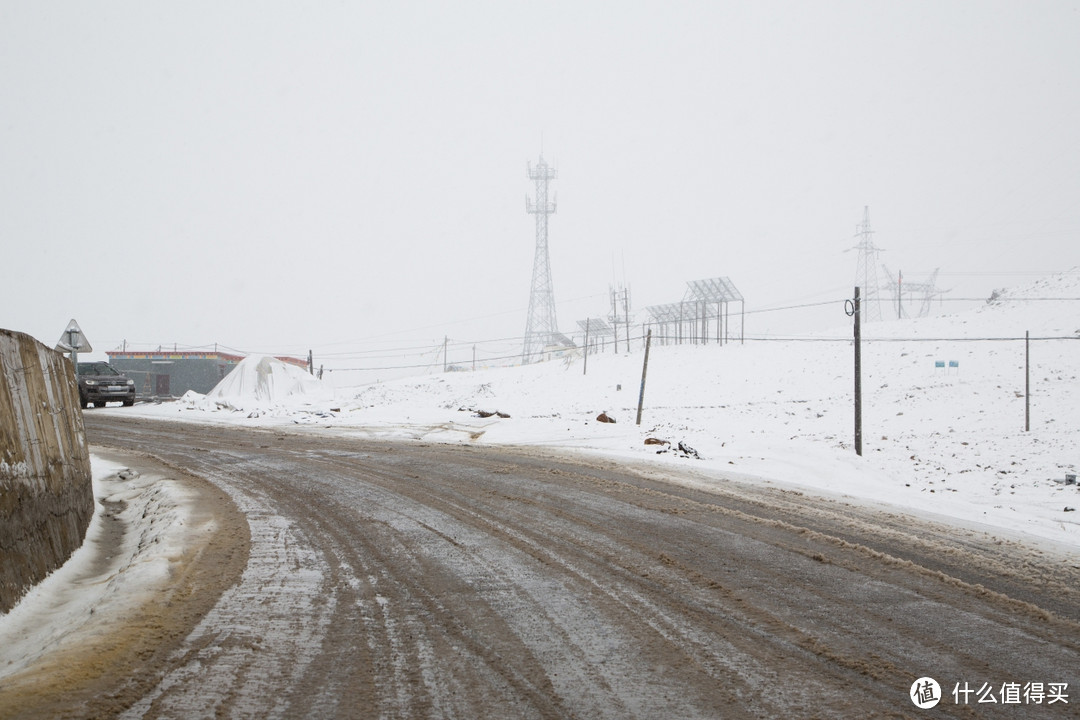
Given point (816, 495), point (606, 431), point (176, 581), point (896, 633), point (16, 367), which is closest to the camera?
point (896, 633)

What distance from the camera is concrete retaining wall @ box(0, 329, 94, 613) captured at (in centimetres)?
467

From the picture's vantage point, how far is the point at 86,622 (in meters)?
4.12

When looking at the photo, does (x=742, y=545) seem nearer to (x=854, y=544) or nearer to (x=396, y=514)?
(x=854, y=544)

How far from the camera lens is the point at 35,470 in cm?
543

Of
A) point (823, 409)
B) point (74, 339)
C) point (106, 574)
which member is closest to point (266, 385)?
point (74, 339)

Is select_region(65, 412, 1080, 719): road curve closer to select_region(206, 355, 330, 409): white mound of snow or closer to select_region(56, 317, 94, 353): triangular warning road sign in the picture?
select_region(56, 317, 94, 353): triangular warning road sign

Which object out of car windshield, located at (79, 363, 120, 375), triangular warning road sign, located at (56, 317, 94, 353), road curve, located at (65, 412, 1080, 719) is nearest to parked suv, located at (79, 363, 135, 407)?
car windshield, located at (79, 363, 120, 375)

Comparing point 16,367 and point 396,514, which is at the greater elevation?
point 16,367

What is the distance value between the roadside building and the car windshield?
1761 cm

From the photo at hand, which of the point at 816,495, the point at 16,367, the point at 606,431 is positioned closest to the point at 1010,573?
the point at 816,495

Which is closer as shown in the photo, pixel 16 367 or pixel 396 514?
pixel 16 367

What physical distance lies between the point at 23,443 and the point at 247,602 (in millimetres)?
2493

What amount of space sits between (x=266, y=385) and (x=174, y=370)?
61.8ft

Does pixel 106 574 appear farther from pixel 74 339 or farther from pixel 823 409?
pixel 823 409
